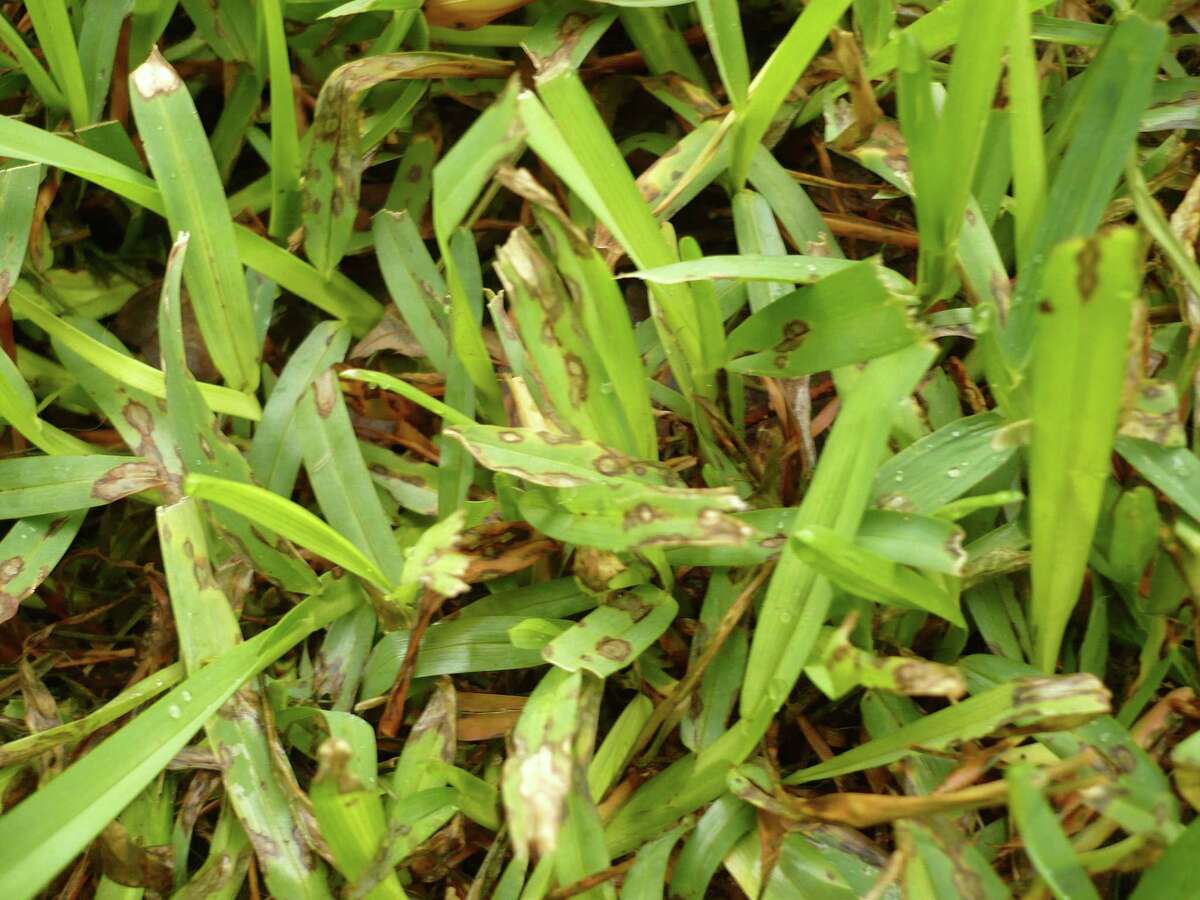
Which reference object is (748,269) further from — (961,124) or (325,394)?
(325,394)

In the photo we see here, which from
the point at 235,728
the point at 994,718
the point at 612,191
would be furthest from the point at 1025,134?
the point at 235,728

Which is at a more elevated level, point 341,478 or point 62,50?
point 62,50

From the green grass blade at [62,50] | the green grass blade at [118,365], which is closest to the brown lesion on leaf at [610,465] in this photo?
the green grass blade at [118,365]

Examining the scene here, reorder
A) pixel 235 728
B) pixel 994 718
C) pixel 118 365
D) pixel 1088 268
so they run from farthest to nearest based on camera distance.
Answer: pixel 118 365, pixel 235 728, pixel 994 718, pixel 1088 268

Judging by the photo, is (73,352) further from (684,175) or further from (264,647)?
(684,175)

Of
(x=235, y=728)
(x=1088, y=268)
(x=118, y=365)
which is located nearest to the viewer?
(x=1088, y=268)

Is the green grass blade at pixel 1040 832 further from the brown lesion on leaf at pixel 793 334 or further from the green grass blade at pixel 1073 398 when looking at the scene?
the brown lesion on leaf at pixel 793 334

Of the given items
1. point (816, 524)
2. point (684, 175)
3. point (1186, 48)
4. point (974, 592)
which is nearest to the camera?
point (816, 524)

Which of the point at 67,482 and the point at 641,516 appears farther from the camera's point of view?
the point at 67,482

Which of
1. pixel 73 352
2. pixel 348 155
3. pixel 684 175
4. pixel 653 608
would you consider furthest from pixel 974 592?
pixel 73 352
